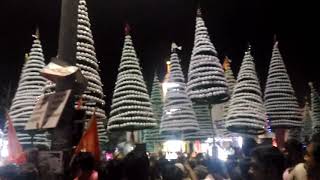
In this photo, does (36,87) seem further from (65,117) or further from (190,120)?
(65,117)

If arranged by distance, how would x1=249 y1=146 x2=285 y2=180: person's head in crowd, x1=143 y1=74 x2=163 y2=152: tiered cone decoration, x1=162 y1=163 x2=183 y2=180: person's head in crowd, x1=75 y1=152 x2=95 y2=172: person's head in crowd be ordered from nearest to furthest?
x1=249 y1=146 x2=285 y2=180: person's head in crowd < x1=75 y1=152 x2=95 y2=172: person's head in crowd < x1=162 y1=163 x2=183 y2=180: person's head in crowd < x1=143 y1=74 x2=163 y2=152: tiered cone decoration

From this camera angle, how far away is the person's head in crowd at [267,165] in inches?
201

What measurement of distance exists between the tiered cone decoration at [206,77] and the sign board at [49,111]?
8746 mm

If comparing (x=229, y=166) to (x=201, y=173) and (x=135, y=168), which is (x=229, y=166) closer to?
(x=201, y=173)

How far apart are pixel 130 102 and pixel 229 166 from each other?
5358 mm

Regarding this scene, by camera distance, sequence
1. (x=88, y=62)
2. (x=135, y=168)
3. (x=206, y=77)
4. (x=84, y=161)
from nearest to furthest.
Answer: (x=84, y=161) < (x=135, y=168) < (x=88, y=62) < (x=206, y=77)

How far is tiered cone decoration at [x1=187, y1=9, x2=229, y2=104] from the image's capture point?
15320mm

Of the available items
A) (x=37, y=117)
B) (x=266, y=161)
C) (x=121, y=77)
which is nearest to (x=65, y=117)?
(x=37, y=117)

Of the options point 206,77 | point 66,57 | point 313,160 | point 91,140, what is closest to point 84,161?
point 91,140

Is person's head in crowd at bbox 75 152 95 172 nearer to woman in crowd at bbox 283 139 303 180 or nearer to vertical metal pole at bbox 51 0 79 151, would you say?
vertical metal pole at bbox 51 0 79 151

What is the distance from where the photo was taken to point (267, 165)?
5.14m

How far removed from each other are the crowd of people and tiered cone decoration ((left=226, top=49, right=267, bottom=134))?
175 inches

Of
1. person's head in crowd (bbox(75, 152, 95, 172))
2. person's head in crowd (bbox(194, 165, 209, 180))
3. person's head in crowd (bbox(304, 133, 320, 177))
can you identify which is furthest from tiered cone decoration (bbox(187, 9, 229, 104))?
person's head in crowd (bbox(304, 133, 320, 177))

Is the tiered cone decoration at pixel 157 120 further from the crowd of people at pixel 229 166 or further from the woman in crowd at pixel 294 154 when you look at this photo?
the woman in crowd at pixel 294 154
